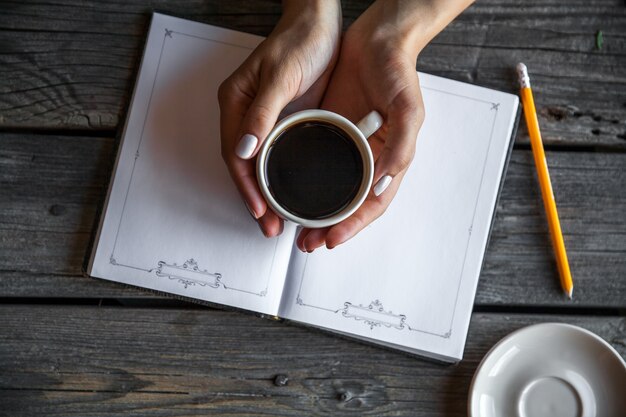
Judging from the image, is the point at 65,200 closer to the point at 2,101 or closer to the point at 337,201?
the point at 2,101

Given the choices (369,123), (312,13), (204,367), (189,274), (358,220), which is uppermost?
(312,13)

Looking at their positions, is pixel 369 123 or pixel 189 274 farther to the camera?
pixel 189 274

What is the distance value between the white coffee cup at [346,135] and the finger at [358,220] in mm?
53

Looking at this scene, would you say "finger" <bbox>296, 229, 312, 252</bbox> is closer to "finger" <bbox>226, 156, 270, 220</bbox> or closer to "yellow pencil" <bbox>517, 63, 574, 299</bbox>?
"finger" <bbox>226, 156, 270, 220</bbox>

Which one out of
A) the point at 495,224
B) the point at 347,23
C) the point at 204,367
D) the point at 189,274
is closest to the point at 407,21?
the point at 347,23

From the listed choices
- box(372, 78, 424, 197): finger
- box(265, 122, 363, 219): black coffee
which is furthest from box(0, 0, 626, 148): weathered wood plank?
box(265, 122, 363, 219): black coffee

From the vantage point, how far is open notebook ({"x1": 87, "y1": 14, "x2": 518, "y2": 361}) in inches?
33.0

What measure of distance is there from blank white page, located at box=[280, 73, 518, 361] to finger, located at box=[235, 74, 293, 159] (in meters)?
0.21

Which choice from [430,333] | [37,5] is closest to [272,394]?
[430,333]

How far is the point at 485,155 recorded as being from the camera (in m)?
0.87

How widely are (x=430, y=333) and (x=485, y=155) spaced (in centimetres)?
26

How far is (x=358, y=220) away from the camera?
75cm

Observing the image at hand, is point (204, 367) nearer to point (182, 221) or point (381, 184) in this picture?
point (182, 221)

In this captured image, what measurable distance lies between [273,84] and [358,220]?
0.64 ft
